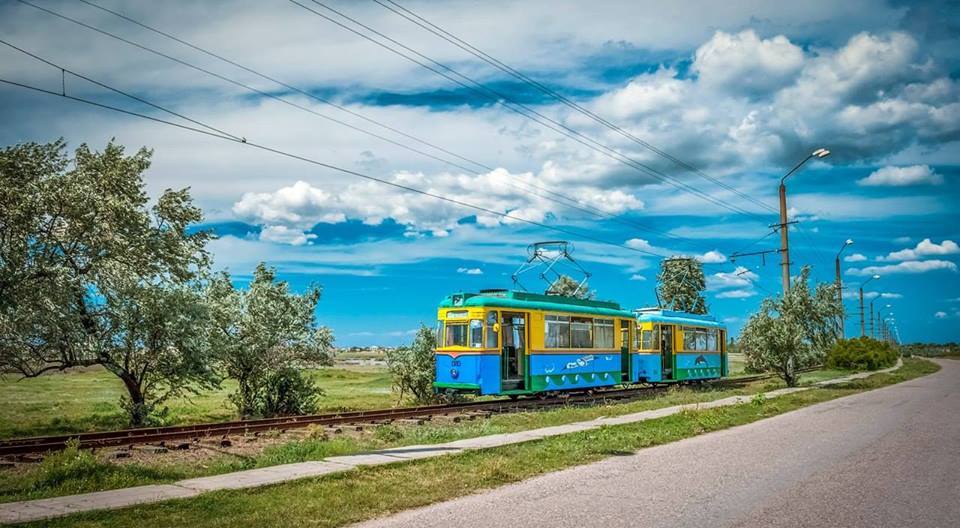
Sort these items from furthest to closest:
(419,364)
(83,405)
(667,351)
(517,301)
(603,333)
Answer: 1. (667,351)
2. (603,333)
3. (83,405)
4. (419,364)
5. (517,301)

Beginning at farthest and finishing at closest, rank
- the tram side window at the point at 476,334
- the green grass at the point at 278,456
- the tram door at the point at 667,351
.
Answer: the tram door at the point at 667,351, the tram side window at the point at 476,334, the green grass at the point at 278,456

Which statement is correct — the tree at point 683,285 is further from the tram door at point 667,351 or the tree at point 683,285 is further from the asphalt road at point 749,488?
the asphalt road at point 749,488

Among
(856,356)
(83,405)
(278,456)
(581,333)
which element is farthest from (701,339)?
(856,356)

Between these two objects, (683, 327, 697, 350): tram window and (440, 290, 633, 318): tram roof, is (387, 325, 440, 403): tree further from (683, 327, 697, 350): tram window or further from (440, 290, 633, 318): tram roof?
(683, 327, 697, 350): tram window

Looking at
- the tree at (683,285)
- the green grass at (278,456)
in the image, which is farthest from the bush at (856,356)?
the green grass at (278,456)

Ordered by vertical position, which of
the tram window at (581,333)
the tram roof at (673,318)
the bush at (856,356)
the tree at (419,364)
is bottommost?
the bush at (856,356)

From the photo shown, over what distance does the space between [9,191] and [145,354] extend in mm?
5261

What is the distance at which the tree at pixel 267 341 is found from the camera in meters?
22.1

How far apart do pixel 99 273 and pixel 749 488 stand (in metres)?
15.9

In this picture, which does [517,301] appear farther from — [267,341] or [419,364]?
[267,341]

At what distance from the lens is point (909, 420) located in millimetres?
19266

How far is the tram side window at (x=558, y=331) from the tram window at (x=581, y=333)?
379 mm

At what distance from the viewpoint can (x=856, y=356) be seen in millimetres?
60406

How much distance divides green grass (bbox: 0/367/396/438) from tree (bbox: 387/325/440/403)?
4.36ft
